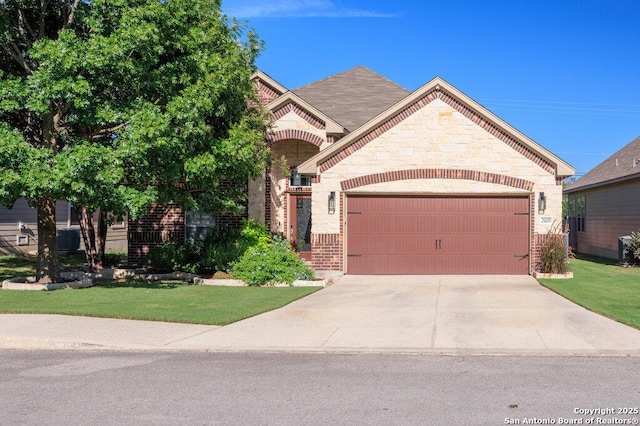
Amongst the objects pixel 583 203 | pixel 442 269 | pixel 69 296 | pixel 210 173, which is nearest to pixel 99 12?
pixel 210 173

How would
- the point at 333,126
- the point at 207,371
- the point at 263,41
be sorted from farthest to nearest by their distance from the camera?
the point at 333,126, the point at 263,41, the point at 207,371

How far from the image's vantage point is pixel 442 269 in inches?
750

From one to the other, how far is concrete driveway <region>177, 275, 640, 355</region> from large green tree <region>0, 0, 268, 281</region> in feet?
14.6

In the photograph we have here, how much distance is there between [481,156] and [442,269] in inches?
136

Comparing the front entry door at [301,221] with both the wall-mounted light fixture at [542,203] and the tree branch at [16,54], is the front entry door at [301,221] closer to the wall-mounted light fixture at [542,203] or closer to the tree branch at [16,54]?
the wall-mounted light fixture at [542,203]

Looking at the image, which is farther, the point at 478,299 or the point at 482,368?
the point at 478,299

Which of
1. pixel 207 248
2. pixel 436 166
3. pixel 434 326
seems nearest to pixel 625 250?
pixel 436 166

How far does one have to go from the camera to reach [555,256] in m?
17.9

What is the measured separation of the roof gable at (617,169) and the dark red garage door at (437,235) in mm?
6604

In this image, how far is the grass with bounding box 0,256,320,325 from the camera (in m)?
11.7

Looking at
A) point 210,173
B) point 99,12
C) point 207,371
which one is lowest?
point 207,371

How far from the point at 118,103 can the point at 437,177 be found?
9.02m

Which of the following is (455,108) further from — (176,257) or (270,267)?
(176,257)

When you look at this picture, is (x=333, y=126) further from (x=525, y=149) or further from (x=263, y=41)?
(x=525, y=149)
